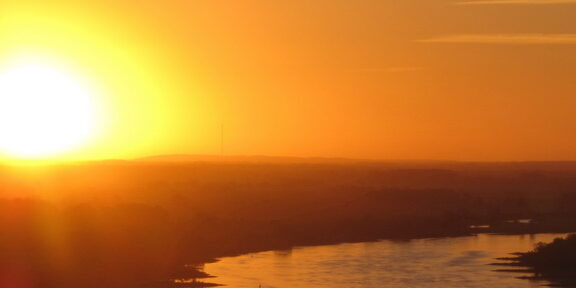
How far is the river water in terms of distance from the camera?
56.1 m

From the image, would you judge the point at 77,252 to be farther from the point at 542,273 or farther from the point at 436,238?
the point at 436,238

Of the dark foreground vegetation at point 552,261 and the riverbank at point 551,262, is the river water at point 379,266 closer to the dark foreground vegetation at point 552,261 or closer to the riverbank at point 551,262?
the riverbank at point 551,262

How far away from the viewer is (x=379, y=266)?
210 ft

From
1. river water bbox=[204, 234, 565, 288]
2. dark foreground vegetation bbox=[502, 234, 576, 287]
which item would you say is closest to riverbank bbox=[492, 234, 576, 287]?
dark foreground vegetation bbox=[502, 234, 576, 287]

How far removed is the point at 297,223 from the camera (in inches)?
3767

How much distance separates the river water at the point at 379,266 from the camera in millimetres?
56062

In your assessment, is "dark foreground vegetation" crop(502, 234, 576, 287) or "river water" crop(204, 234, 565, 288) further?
"dark foreground vegetation" crop(502, 234, 576, 287)

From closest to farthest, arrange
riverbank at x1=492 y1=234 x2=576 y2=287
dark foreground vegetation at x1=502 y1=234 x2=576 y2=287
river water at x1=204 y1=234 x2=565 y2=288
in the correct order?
river water at x1=204 y1=234 x2=565 y2=288
riverbank at x1=492 y1=234 x2=576 y2=287
dark foreground vegetation at x1=502 y1=234 x2=576 y2=287

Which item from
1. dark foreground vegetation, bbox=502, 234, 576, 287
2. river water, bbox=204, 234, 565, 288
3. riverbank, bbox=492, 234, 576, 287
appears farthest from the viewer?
dark foreground vegetation, bbox=502, 234, 576, 287

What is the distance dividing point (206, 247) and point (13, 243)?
54.6 ft

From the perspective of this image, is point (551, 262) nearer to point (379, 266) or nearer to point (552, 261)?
point (552, 261)

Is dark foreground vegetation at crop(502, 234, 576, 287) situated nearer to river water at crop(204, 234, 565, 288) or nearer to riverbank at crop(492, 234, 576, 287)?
riverbank at crop(492, 234, 576, 287)

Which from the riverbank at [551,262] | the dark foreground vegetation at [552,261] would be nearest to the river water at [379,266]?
the riverbank at [551,262]

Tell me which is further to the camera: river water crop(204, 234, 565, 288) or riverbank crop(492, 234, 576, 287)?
riverbank crop(492, 234, 576, 287)
